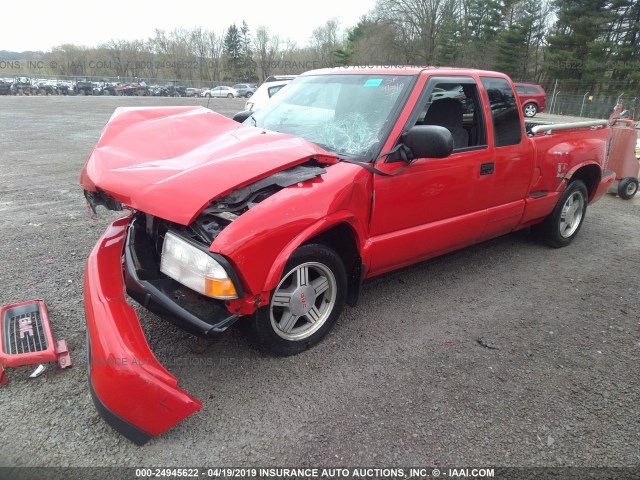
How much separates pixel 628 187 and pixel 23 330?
349 inches

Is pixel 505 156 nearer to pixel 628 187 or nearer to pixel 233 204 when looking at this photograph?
pixel 233 204

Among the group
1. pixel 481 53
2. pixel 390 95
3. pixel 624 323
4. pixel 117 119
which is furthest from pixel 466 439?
pixel 481 53

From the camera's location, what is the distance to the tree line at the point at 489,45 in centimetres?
3278

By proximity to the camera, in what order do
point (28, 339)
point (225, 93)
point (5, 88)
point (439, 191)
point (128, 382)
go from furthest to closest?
point (225, 93)
point (5, 88)
point (439, 191)
point (28, 339)
point (128, 382)

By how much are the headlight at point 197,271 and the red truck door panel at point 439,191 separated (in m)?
1.23

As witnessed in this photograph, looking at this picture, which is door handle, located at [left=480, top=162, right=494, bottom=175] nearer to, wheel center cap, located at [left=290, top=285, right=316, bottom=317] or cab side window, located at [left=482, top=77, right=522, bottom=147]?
cab side window, located at [left=482, top=77, right=522, bottom=147]

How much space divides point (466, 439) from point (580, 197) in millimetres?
4047

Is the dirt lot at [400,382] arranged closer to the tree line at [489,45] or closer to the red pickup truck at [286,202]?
the red pickup truck at [286,202]

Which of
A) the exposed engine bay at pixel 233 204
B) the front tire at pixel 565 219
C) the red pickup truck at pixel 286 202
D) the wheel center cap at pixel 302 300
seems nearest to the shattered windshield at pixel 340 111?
the red pickup truck at pixel 286 202

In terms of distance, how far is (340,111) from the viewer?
3.35 meters

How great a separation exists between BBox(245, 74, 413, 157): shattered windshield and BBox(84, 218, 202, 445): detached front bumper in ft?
6.05

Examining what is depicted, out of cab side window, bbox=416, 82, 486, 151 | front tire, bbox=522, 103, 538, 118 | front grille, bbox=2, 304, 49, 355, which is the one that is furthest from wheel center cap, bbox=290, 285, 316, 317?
front tire, bbox=522, 103, 538, 118

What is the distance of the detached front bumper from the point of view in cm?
196

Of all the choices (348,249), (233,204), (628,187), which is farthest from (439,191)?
(628,187)
